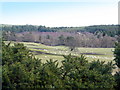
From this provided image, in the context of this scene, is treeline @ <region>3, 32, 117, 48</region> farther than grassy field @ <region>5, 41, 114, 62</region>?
Yes

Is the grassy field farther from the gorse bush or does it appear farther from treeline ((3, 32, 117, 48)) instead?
the gorse bush

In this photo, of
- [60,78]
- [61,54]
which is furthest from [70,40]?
[60,78]

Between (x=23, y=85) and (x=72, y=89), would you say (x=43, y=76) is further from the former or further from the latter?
(x=72, y=89)

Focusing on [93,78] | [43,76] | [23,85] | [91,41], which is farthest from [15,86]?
[91,41]

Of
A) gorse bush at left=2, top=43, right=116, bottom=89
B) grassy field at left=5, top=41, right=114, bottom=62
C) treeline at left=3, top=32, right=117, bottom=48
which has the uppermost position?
treeline at left=3, top=32, right=117, bottom=48

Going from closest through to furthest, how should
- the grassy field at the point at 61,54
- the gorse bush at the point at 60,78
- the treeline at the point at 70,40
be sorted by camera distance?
the gorse bush at the point at 60,78, the grassy field at the point at 61,54, the treeline at the point at 70,40

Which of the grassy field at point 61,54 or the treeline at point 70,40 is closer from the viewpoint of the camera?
the grassy field at point 61,54

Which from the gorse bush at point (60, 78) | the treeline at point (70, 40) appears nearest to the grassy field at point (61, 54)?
the treeline at point (70, 40)

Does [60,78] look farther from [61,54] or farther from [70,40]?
[70,40]

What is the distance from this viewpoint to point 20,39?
163 ft

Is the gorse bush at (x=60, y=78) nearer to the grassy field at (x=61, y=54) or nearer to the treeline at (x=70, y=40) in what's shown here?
the grassy field at (x=61, y=54)

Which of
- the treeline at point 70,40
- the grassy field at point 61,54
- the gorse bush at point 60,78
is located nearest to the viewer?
the gorse bush at point 60,78

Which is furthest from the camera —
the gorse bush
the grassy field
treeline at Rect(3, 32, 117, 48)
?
treeline at Rect(3, 32, 117, 48)

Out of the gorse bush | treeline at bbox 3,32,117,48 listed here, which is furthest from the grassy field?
the gorse bush
